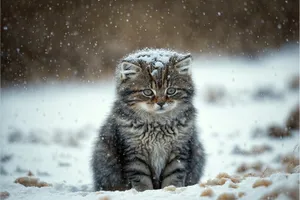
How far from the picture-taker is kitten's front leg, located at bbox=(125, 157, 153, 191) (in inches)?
151

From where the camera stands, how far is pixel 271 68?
754cm

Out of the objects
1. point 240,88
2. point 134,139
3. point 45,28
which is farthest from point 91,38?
point 134,139

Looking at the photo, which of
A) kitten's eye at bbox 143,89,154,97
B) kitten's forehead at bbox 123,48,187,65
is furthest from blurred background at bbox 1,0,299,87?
kitten's eye at bbox 143,89,154,97

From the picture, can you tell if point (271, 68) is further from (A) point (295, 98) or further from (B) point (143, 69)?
(B) point (143, 69)

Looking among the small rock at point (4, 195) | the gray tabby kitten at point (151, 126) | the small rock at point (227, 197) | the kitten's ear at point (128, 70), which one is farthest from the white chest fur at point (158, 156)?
the small rock at point (4, 195)

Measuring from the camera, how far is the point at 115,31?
6.90 meters

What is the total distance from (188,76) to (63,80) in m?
3.87

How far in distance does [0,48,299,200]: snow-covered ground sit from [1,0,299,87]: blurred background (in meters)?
0.27

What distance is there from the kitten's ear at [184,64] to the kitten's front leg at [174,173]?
83cm

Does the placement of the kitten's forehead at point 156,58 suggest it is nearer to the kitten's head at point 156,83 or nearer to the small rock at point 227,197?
the kitten's head at point 156,83

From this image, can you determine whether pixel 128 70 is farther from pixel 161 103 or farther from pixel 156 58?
pixel 161 103

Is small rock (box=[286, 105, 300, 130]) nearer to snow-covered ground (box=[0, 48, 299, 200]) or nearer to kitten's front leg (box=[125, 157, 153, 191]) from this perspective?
snow-covered ground (box=[0, 48, 299, 200])

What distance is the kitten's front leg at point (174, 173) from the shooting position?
Result: 393cm

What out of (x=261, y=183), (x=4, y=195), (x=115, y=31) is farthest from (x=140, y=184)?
(x=115, y=31)
